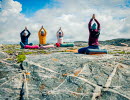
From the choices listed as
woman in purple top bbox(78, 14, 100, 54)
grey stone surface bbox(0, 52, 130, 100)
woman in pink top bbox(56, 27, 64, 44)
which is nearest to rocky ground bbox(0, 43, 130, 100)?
grey stone surface bbox(0, 52, 130, 100)

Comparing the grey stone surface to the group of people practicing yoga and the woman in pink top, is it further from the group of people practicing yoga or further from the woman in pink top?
the woman in pink top

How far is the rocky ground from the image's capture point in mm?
9203

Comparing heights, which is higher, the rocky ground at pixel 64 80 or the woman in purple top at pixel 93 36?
the woman in purple top at pixel 93 36

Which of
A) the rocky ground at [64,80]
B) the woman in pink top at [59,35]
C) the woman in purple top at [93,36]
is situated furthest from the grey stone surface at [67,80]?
the woman in pink top at [59,35]

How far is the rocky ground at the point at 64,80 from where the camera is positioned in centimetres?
920

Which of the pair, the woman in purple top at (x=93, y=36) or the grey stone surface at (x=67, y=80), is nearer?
the grey stone surface at (x=67, y=80)

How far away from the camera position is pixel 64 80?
34.4ft

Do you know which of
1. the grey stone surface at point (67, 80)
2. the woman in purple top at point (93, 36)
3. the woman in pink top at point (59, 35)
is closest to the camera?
the grey stone surface at point (67, 80)

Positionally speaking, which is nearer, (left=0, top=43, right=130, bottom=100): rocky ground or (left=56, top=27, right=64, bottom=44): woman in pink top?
(left=0, top=43, right=130, bottom=100): rocky ground

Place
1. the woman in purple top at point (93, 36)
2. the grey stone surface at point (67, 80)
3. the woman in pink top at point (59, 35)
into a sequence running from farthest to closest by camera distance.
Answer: the woman in pink top at point (59, 35) < the woman in purple top at point (93, 36) < the grey stone surface at point (67, 80)

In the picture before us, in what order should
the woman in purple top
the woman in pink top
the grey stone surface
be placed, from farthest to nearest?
the woman in pink top, the woman in purple top, the grey stone surface

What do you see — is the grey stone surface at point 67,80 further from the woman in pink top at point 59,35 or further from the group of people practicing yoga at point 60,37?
the woman in pink top at point 59,35

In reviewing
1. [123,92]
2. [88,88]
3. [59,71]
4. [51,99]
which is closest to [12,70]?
[59,71]

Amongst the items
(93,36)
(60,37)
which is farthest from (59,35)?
(93,36)
